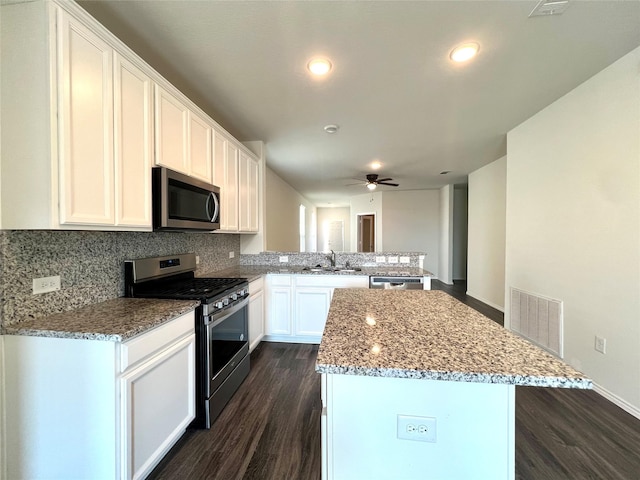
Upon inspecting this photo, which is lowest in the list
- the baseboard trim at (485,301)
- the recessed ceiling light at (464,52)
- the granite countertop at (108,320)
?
the baseboard trim at (485,301)

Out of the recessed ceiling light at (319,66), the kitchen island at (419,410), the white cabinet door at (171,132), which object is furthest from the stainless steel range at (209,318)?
the recessed ceiling light at (319,66)

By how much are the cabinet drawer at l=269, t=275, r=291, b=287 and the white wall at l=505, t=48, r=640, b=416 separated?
2.83 metres

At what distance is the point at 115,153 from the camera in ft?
4.60

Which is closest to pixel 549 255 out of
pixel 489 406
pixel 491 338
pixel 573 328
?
pixel 573 328

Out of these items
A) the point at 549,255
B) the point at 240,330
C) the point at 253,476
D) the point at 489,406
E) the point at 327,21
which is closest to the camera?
the point at 489,406

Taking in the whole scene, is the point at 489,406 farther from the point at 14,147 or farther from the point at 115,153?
the point at 14,147

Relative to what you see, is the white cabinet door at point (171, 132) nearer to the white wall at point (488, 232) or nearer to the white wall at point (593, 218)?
the white wall at point (593, 218)

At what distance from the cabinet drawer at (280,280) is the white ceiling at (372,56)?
1.82 m

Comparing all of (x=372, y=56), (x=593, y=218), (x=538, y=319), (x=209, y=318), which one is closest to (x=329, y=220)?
(x=538, y=319)

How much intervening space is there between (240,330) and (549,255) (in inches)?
127

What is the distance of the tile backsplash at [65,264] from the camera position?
1.22 m

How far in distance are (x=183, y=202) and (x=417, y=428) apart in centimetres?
194

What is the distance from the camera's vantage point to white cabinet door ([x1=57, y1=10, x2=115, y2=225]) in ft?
3.79

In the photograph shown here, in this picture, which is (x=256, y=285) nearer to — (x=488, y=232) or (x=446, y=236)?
(x=488, y=232)
